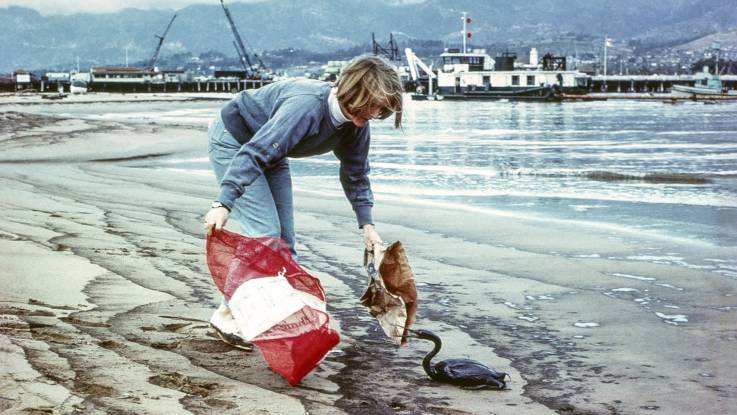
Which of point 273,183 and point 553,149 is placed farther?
point 553,149

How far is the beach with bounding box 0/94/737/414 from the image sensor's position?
3.14 metres

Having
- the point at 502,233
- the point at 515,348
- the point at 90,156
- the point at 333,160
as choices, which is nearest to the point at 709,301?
the point at 515,348

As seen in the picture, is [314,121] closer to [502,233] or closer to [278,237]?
[278,237]

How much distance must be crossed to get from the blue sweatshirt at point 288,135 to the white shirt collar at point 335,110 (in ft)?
0.08

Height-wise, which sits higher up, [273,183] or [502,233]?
[273,183]

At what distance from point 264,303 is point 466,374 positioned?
2.45ft

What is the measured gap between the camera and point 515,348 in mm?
3961

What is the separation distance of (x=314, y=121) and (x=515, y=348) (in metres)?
1.36

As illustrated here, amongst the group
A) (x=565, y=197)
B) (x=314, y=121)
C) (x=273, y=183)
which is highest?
(x=314, y=121)

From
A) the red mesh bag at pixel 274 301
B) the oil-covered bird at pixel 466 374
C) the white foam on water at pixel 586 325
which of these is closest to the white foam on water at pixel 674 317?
the white foam on water at pixel 586 325

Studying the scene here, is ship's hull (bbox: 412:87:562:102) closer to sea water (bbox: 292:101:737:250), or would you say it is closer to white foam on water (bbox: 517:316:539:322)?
sea water (bbox: 292:101:737:250)

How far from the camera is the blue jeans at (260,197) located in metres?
3.55

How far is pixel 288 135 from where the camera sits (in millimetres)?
3234

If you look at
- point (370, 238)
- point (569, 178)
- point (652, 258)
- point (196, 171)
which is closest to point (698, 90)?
point (569, 178)
